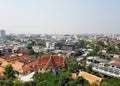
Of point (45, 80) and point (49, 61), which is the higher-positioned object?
point (49, 61)

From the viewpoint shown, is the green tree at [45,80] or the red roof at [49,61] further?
the red roof at [49,61]

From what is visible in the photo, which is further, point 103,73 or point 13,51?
point 13,51

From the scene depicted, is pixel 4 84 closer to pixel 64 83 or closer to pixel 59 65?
pixel 64 83

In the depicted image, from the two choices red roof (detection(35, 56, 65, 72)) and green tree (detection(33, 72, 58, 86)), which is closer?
green tree (detection(33, 72, 58, 86))

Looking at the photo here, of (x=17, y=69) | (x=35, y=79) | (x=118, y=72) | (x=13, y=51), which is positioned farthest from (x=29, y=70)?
(x=13, y=51)

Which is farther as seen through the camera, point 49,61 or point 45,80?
point 49,61

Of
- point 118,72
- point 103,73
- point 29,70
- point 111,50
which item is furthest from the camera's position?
point 111,50

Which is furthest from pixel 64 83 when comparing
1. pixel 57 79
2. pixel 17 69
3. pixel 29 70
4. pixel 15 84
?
pixel 17 69

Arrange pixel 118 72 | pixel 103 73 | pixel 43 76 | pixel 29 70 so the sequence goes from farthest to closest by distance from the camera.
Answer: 1. pixel 29 70
2. pixel 103 73
3. pixel 118 72
4. pixel 43 76

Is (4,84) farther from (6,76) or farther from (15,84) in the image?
(6,76)
